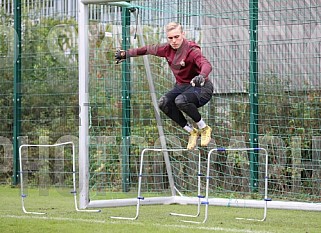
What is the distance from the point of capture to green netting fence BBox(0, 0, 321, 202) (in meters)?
12.0

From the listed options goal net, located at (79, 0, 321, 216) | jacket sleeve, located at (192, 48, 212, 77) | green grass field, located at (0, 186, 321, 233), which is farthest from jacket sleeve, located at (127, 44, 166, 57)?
green grass field, located at (0, 186, 321, 233)

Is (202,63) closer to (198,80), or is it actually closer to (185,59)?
(185,59)

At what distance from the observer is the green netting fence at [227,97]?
39.3 feet

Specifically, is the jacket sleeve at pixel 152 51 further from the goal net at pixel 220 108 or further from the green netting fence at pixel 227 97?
the goal net at pixel 220 108

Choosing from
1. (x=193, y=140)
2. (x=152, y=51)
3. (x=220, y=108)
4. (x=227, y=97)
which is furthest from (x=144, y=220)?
(x=227, y=97)

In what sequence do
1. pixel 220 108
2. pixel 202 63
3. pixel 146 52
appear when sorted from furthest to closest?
pixel 220 108 → pixel 146 52 → pixel 202 63

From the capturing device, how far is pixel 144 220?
9523 millimetres

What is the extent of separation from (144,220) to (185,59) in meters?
1.94

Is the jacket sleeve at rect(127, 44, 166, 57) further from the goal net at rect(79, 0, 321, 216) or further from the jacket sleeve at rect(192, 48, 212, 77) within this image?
the goal net at rect(79, 0, 321, 216)

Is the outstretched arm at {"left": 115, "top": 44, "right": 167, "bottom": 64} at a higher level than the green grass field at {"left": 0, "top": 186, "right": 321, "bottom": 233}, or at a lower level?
higher

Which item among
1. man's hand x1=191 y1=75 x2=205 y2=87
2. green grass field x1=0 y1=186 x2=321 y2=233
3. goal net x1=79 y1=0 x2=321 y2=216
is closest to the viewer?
green grass field x1=0 y1=186 x2=321 y2=233

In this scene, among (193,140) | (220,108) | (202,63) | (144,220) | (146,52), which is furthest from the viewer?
(220,108)

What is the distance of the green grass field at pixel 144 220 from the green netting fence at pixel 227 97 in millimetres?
1070

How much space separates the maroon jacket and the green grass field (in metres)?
1.74
